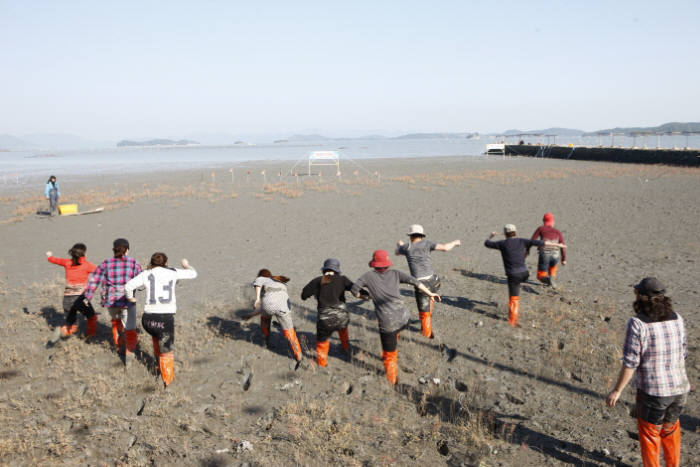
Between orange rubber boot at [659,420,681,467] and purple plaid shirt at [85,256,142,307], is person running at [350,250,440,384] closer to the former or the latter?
orange rubber boot at [659,420,681,467]

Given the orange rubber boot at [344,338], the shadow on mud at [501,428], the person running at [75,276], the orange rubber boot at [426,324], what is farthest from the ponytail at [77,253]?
the orange rubber boot at [426,324]

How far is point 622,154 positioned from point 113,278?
5064 centimetres

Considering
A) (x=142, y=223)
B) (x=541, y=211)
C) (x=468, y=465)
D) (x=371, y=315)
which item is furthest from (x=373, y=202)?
(x=468, y=465)

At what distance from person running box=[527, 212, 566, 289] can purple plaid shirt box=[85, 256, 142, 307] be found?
22.9 ft

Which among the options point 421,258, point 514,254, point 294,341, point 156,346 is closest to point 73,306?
point 156,346

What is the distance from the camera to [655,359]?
3.68 metres

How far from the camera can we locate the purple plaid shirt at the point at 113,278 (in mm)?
6426

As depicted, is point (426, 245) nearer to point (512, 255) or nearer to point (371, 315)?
point (512, 255)

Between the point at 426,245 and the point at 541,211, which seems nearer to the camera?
the point at 426,245

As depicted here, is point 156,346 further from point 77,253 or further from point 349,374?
point 349,374

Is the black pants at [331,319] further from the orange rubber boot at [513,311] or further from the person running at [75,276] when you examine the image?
the person running at [75,276]

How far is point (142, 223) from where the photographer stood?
19.3 m

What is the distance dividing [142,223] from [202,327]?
41.3 feet

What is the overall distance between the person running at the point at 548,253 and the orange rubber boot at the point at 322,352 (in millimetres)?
4780
